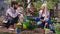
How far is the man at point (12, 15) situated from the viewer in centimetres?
349

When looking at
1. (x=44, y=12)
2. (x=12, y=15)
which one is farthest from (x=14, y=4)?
(x=44, y=12)

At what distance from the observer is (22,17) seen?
3.47 meters

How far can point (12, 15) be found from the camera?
11.6 feet

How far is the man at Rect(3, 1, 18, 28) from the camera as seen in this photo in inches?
138

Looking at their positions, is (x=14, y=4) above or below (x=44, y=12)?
above

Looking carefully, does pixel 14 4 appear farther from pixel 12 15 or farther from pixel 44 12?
pixel 44 12

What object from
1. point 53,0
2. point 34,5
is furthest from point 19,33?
point 53,0

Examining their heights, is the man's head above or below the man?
above

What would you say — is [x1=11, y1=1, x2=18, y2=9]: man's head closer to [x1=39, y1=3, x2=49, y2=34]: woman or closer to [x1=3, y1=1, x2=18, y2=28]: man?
[x1=3, y1=1, x2=18, y2=28]: man

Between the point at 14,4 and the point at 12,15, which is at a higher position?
the point at 14,4

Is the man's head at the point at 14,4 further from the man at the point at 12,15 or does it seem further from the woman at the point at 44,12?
the woman at the point at 44,12

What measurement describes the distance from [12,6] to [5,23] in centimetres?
29

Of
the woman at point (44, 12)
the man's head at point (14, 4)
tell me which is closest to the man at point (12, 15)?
the man's head at point (14, 4)

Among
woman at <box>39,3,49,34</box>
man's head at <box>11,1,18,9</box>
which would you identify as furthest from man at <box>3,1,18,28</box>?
woman at <box>39,3,49,34</box>
